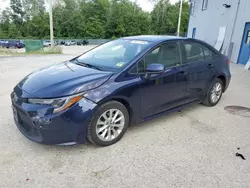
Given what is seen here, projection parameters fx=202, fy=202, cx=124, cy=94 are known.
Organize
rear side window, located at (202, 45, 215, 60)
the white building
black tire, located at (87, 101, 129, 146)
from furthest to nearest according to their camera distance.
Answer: the white building → rear side window, located at (202, 45, 215, 60) → black tire, located at (87, 101, 129, 146)

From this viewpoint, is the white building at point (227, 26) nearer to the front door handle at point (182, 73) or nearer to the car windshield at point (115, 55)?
the front door handle at point (182, 73)

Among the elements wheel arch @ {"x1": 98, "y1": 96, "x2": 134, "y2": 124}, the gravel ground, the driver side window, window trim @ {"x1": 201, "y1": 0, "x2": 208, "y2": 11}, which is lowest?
the gravel ground

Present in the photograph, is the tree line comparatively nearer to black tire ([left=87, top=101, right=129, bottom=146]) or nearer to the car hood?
the car hood

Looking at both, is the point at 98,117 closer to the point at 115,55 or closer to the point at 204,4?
the point at 115,55

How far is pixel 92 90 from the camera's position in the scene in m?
2.54

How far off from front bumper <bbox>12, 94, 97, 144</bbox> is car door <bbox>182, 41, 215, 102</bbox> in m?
1.98

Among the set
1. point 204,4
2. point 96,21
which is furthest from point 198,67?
point 96,21

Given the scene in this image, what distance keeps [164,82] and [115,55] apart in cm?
91

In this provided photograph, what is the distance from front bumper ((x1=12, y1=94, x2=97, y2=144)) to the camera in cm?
237

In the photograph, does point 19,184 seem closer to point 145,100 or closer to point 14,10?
point 145,100

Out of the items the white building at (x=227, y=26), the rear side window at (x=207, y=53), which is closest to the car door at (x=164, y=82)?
the rear side window at (x=207, y=53)

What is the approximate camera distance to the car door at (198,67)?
3613 millimetres

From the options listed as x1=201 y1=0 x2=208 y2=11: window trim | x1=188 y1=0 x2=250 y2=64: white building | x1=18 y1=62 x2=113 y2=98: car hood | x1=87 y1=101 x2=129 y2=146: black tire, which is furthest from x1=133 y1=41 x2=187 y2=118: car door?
x1=201 y1=0 x2=208 y2=11: window trim

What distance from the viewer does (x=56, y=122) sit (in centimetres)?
237
